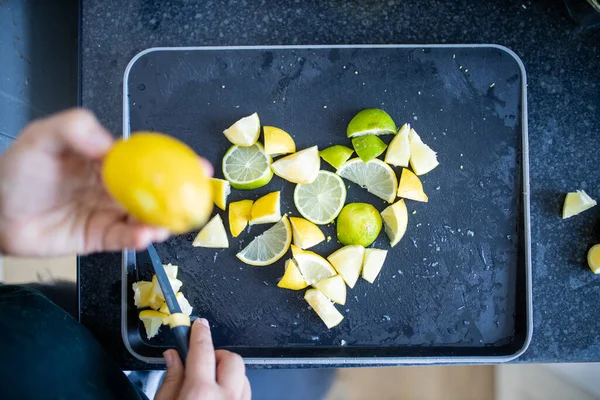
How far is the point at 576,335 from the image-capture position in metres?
1.24

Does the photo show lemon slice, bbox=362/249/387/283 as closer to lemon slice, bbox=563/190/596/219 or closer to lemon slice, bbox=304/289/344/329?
lemon slice, bbox=304/289/344/329

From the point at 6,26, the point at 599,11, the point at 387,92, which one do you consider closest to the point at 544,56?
the point at 599,11

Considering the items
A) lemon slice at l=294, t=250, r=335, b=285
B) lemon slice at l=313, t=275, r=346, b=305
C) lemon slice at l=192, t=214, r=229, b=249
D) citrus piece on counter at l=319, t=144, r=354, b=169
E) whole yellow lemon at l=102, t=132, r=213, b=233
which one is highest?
whole yellow lemon at l=102, t=132, r=213, b=233

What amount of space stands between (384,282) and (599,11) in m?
0.81

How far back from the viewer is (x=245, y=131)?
120cm

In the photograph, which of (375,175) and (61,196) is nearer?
(61,196)

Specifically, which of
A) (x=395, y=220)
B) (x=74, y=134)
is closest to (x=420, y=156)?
(x=395, y=220)

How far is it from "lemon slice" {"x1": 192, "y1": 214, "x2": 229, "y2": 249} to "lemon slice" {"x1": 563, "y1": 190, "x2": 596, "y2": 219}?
85cm

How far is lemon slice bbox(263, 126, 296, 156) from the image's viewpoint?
1.20 m

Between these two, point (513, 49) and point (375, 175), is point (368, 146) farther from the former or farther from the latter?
point (513, 49)

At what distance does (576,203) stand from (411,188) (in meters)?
0.41

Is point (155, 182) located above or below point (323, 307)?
above

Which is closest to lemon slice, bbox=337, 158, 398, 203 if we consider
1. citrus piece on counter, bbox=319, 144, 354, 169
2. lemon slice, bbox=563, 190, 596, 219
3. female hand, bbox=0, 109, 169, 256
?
citrus piece on counter, bbox=319, 144, 354, 169

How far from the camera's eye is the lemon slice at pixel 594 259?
3.99ft
